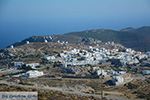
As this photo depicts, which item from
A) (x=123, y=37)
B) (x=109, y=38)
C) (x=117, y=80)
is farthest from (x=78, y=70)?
(x=123, y=37)

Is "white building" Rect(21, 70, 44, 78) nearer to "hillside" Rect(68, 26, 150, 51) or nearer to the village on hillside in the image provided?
the village on hillside

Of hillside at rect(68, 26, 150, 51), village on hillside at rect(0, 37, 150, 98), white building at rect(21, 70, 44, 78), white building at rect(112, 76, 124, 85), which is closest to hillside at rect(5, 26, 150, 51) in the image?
hillside at rect(68, 26, 150, 51)

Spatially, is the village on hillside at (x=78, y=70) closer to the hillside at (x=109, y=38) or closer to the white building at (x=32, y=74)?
the white building at (x=32, y=74)

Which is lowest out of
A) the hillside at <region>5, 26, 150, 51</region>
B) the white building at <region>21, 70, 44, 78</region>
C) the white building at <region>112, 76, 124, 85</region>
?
the white building at <region>112, 76, 124, 85</region>

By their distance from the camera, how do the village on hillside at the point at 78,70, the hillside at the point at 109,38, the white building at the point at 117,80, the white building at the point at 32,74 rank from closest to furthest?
the village on hillside at the point at 78,70
the white building at the point at 117,80
the white building at the point at 32,74
the hillside at the point at 109,38

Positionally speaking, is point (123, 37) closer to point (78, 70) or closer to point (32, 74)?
point (78, 70)

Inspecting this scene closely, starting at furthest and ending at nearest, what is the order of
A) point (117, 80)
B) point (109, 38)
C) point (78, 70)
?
point (109, 38), point (78, 70), point (117, 80)

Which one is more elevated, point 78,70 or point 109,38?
point 109,38

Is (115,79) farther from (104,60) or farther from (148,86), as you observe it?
(104,60)

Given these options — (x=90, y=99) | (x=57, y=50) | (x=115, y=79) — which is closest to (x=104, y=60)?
(x=57, y=50)

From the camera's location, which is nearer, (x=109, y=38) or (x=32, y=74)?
(x=32, y=74)

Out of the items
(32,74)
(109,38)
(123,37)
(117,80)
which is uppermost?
(123,37)

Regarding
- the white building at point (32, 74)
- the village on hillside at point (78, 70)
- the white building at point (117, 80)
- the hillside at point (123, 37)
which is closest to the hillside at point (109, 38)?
the hillside at point (123, 37)

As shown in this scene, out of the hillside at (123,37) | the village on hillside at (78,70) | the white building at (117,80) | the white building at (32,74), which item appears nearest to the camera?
the village on hillside at (78,70)
